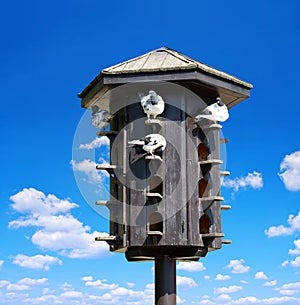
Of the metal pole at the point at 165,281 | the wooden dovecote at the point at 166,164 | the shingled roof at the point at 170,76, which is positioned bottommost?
the metal pole at the point at 165,281

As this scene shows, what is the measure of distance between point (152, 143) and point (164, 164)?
0.93 ft

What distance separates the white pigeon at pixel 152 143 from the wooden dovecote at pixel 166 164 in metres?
0.04

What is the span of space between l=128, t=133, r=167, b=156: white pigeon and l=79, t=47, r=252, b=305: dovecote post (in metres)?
0.01

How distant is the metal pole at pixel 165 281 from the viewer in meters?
6.35

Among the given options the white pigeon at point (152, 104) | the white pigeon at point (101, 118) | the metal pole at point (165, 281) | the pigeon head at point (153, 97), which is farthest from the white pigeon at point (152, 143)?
the metal pole at point (165, 281)

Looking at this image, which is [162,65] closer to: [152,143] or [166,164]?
[152,143]

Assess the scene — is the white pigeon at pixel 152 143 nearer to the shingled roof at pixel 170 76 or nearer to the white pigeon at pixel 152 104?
the white pigeon at pixel 152 104

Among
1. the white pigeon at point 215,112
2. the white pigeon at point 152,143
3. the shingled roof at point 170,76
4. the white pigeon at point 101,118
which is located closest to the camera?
the white pigeon at point 152,143

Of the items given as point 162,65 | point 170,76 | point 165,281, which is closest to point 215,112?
point 170,76

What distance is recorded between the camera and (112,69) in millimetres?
6586

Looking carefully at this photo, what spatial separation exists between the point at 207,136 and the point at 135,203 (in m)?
1.20

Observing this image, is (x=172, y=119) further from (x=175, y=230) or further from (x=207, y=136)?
(x=175, y=230)

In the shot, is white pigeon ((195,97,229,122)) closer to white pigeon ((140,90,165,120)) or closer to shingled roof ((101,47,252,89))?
shingled roof ((101,47,252,89))

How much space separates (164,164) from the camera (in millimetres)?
6293
